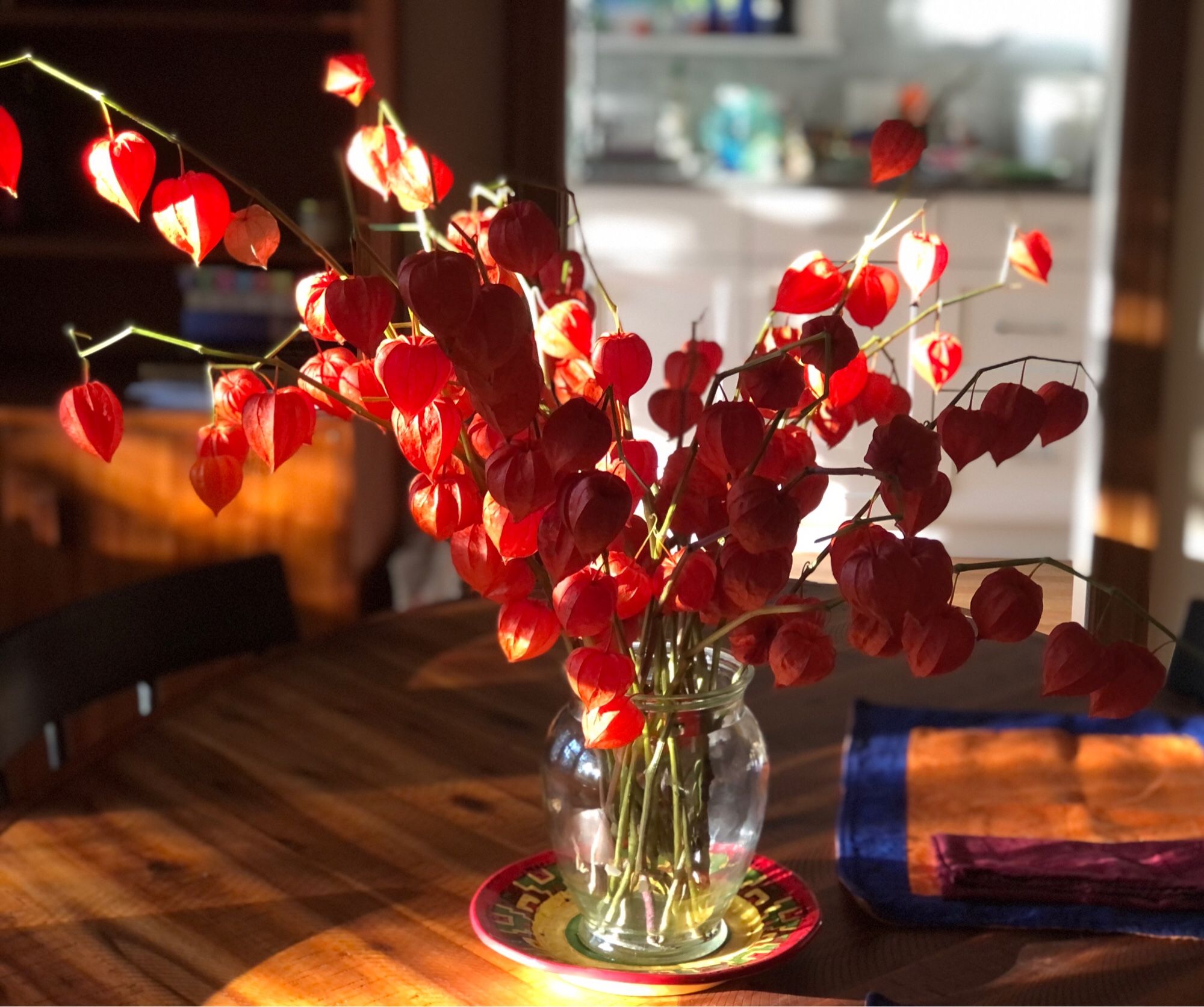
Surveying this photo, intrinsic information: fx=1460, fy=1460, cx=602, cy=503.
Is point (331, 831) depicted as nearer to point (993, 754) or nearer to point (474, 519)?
point (474, 519)

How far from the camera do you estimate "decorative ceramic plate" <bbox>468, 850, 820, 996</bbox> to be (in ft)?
2.67

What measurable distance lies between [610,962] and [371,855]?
0.74 feet

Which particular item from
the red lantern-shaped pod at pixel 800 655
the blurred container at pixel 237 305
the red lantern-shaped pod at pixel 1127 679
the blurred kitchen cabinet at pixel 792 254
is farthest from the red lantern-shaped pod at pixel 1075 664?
the blurred kitchen cabinet at pixel 792 254

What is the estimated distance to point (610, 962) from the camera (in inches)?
32.9

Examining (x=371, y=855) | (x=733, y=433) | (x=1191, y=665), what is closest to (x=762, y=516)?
(x=733, y=433)

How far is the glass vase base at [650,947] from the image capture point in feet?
2.75

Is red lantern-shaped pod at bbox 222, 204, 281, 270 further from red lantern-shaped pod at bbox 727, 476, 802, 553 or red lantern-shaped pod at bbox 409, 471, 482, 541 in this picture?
red lantern-shaped pod at bbox 727, 476, 802, 553

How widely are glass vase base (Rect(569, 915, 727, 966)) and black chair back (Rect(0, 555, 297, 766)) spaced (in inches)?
21.9

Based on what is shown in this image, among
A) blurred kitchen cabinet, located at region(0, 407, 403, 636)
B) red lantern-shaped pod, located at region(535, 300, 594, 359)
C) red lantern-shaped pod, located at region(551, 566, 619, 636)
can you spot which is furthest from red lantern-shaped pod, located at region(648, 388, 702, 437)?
blurred kitchen cabinet, located at region(0, 407, 403, 636)

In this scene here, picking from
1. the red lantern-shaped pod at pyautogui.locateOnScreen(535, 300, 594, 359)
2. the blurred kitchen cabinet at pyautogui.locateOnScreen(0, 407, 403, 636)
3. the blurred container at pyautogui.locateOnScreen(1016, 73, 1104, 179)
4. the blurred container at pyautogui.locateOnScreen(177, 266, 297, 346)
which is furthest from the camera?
the blurred container at pyautogui.locateOnScreen(1016, 73, 1104, 179)

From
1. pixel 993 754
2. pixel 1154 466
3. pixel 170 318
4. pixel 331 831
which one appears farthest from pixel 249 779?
pixel 1154 466

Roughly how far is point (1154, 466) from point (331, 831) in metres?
2.42

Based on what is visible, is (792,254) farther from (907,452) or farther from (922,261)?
(907,452)

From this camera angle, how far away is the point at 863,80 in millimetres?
4457
